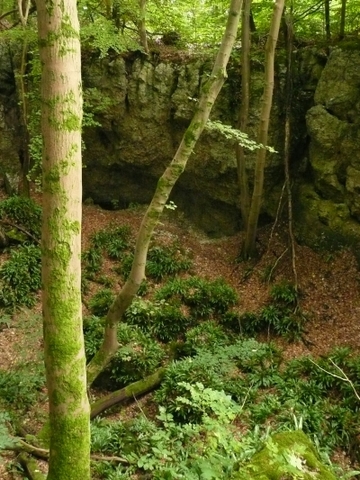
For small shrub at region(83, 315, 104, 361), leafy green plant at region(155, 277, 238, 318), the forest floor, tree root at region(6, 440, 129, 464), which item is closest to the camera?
tree root at region(6, 440, 129, 464)

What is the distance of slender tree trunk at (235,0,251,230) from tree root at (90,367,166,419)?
5391 millimetres

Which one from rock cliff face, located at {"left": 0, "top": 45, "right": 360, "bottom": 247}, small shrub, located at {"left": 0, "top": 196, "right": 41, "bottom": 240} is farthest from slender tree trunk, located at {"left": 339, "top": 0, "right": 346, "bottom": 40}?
small shrub, located at {"left": 0, "top": 196, "right": 41, "bottom": 240}

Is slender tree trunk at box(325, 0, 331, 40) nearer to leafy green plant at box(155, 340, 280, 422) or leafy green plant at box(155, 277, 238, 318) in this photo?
leafy green plant at box(155, 277, 238, 318)

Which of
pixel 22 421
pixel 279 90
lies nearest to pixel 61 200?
pixel 22 421

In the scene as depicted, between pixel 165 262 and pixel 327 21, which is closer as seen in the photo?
pixel 327 21

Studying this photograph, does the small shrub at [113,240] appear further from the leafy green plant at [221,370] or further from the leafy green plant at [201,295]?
the leafy green plant at [221,370]

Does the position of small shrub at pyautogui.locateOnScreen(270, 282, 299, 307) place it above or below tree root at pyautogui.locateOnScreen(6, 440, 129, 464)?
above

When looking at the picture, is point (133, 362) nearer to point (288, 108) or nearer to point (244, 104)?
point (244, 104)

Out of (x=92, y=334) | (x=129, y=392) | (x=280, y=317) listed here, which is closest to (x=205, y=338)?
(x=280, y=317)

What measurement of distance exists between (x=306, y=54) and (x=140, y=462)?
10153mm

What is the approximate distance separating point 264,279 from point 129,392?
4.73 metres

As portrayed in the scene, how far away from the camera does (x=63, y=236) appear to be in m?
3.10

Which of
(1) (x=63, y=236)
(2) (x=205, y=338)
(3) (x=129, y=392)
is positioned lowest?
(3) (x=129, y=392)

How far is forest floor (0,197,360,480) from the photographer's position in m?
8.18
